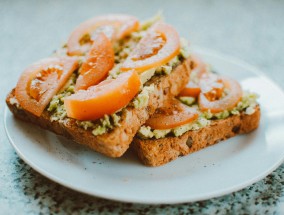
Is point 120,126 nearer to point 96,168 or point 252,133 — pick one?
point 96,168

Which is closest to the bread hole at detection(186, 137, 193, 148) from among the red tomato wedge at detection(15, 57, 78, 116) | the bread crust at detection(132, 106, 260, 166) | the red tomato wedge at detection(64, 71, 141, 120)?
the bread crust at detection(132, 106, 260, 166)

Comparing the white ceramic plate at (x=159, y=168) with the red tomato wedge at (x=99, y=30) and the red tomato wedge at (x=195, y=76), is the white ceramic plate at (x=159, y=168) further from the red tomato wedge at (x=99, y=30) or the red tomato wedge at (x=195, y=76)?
the red tomato wedge at (x=99, y=30)

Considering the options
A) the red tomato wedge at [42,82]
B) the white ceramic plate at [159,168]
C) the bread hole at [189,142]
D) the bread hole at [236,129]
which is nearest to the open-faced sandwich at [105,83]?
the red tomato wedge at [42,82]

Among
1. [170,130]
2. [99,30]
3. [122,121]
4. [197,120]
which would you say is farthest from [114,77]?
[99,30]

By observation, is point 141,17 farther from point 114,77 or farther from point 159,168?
point 159,168

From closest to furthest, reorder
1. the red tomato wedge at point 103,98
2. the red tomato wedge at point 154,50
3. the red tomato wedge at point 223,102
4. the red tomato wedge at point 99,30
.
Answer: the red tomato wedge at point 103,98 → the red tomato wedge at point 154,50 → the red tomato wedge at point 223,102 → the red tomato wedge at point 99,30

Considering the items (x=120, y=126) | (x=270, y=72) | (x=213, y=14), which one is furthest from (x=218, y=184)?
(x=213, y=14)

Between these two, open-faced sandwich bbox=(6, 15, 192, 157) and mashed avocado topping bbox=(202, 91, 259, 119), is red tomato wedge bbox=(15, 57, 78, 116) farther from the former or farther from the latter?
mashed avocado topping bbox=(202, 91, 259, 119)
